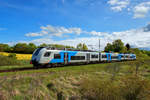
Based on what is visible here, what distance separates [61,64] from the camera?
856 inches

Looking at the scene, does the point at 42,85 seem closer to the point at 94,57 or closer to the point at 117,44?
the point at 94,57

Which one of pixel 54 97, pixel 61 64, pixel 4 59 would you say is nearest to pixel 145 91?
pixel 54 97

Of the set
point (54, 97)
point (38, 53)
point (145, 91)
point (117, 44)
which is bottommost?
point (54, 97)

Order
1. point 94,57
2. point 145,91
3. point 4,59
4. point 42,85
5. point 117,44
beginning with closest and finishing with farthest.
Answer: point 145,91, point 42,85, point 4,59, point 94,57, point 117,44

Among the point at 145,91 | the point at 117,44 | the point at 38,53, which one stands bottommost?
the point at 145,91

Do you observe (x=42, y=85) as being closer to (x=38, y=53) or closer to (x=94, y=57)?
(x=38, y=53)

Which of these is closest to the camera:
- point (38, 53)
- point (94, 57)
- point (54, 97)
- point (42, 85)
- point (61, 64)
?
point (54, 97)

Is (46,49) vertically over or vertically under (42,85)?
over

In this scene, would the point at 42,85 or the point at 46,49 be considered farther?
the point at 46,49

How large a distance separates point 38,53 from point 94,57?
53.5 ft

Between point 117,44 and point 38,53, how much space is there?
7512 cm

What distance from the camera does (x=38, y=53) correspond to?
18312 mm

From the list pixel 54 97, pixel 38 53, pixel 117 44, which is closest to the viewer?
pixel 54 97

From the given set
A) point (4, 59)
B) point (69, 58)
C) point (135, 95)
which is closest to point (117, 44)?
point (69, 58)
